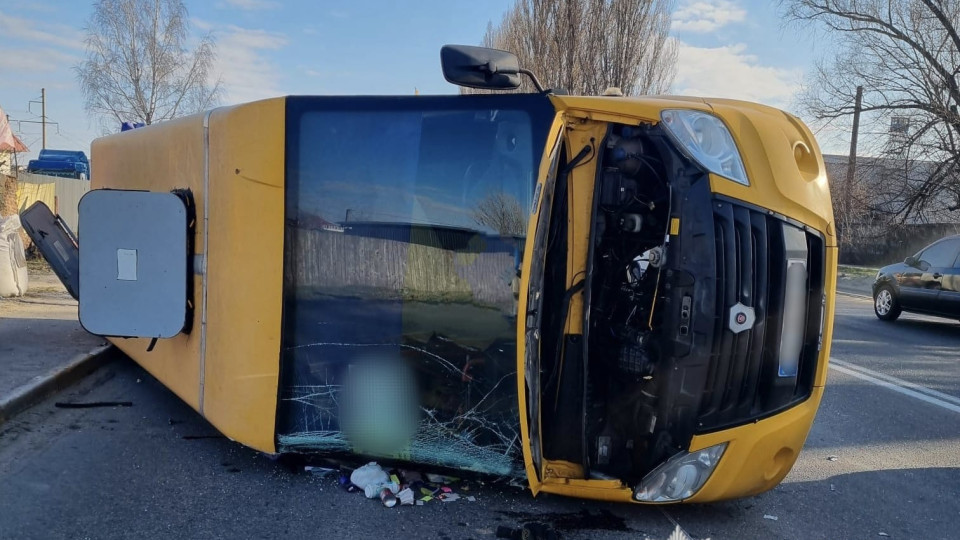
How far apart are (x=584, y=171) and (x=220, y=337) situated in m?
2.18

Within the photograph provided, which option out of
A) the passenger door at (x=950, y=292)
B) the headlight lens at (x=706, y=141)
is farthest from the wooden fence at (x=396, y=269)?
the passenger door at (x=950, y=292)

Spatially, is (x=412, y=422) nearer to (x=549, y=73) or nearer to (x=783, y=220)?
(x=783, y=220)

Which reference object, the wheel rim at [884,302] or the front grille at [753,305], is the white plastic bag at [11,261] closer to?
Answer: the front grille at [753,305]

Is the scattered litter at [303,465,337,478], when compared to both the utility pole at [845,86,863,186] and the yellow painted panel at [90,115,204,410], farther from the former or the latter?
the utility pole at [845,86,863,186]

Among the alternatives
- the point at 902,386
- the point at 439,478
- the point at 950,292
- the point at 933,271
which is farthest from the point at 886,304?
the point at 439,478

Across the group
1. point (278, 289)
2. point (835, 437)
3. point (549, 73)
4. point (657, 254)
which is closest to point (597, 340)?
point (657, 254)

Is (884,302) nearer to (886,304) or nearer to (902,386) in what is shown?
(886,304)

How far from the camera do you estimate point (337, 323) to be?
11.4 feet

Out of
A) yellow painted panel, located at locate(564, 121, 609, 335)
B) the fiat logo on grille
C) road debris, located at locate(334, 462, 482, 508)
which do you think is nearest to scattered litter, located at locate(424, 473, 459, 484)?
road debris, located at locate(334, 462, 482, 508)

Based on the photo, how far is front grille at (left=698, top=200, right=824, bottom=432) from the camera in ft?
9.57

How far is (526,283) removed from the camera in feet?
9.57

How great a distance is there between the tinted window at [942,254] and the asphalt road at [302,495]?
6.51 meters

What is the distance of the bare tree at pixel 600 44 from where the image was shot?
18.4 meters

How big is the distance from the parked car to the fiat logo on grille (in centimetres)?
935
